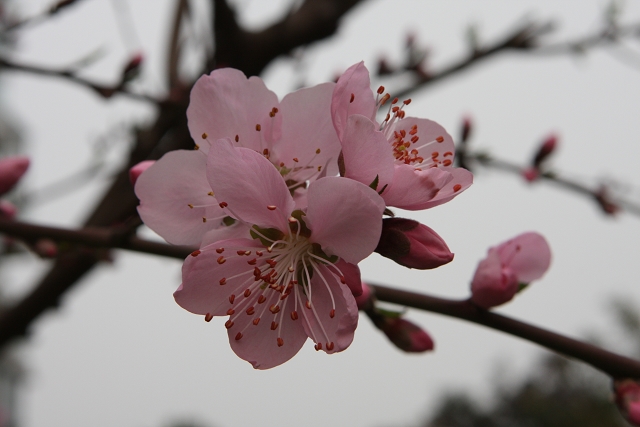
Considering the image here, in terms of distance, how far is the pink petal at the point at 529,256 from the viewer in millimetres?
689

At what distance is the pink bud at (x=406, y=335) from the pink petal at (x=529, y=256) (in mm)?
159

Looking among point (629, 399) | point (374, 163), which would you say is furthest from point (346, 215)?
point (629, 399)

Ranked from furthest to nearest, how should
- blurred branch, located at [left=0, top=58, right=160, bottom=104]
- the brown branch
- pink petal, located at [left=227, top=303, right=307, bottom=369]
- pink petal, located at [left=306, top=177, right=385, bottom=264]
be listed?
blurred branch, located at [left=0, top=58, right=160, bottom=104]
the brown branch
pink petal, located at [left=227, top=303, right=307, bottom=369]
pink petal, located at [left=306, top=177, right=385, bottom=264]

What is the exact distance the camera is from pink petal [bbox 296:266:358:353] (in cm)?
47

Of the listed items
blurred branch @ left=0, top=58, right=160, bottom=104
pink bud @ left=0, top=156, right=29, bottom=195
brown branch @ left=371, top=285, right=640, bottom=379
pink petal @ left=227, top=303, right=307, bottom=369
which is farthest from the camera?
blurred branch @ left=0, top=58, right=160, bottom=104

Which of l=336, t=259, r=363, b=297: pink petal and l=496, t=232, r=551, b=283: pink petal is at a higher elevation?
l=336, t=259, r=363, b=297: pink petal

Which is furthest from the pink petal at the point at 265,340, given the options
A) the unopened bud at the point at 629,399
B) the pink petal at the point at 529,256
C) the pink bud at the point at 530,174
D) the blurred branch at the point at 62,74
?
the pink bud at the point at 530,174

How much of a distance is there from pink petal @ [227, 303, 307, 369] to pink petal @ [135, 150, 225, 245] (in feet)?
0.38

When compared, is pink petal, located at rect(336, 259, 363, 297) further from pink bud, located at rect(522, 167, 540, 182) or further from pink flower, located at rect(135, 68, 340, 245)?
pink bud, located at rect(522, 167, 540, 182)

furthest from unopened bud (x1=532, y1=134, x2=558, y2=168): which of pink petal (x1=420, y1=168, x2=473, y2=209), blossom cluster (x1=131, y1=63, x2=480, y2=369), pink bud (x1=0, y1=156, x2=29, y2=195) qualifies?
pink bud (x1=0, y1=156, x2=29, y2=195)

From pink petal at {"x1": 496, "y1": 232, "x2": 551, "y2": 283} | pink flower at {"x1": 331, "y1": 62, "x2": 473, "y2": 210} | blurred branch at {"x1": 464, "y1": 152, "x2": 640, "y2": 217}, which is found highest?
pink flower at {"x1": 331, "y1": 62, "x2": 473, "y2": 210}

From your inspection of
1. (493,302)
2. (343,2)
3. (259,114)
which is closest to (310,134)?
(259,114)

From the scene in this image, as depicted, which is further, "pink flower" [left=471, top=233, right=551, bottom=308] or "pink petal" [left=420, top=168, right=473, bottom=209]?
"pink flower" [left=471, top=233, right=551, bottom=308]

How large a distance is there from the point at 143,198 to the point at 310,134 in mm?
207
